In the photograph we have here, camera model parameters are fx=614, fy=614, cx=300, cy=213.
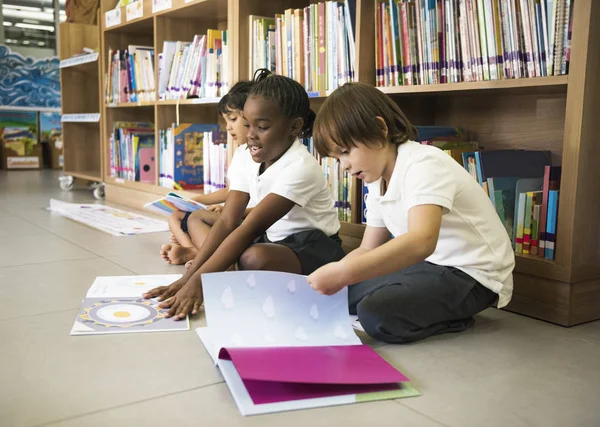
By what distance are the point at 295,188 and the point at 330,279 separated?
51cm

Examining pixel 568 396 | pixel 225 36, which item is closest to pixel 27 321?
pixel 568 396

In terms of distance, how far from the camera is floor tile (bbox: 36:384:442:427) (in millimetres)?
820

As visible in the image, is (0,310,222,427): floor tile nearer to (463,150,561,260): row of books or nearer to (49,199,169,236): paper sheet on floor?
(463,150,561,260): row of books

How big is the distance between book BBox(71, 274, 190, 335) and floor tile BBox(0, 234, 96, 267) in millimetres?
386

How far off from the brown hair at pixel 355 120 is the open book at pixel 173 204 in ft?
2.58

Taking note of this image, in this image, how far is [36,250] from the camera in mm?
1986

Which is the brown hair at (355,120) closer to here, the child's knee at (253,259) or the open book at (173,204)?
the child's knee at (253,259)

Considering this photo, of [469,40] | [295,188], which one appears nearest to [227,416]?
[295,188]

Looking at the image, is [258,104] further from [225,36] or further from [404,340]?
[225,36]

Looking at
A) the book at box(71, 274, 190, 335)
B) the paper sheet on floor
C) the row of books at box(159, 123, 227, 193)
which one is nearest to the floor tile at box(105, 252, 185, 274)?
the book at box(71, 274, 190, 335)

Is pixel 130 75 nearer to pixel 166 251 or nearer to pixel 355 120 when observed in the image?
pixel 166 251

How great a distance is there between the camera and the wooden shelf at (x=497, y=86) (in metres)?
1.30

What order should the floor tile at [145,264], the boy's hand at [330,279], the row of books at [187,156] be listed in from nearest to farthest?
the boy's hand at [330,279] → the floor tile at [145,264] → the row of books at [187,156]

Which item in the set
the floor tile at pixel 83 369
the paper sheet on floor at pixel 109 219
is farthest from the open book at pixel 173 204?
the floor tile at pixel 83 369
